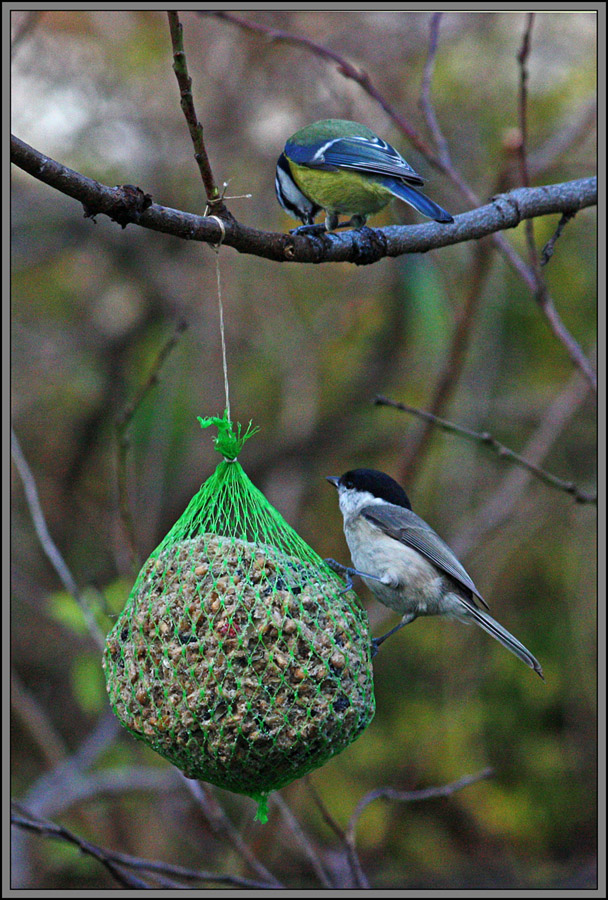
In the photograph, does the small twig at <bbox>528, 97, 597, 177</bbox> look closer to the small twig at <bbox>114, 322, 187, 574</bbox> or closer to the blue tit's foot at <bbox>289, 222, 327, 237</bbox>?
the blue tit's foot at <bbox>289, 222, 327, 237</bbox>

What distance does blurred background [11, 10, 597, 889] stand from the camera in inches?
226

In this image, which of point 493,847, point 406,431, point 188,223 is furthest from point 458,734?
point 188,223

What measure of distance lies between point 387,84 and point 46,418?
12.0 feet

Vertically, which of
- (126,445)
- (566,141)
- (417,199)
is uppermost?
(566,141)

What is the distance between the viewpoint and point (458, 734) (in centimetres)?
589

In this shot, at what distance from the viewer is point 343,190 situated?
3.09 m

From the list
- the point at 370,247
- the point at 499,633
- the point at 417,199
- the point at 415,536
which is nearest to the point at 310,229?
the point at 417,199

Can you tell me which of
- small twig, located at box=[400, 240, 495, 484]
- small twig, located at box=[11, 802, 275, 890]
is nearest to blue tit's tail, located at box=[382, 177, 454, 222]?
small twig, located at box=[400, 240, 495, 484]

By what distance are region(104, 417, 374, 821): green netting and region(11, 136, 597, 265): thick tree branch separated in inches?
21.3

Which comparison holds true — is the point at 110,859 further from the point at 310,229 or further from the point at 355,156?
the point at 355,156

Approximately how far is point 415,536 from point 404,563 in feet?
0.33

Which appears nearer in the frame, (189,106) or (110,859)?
(189,106)

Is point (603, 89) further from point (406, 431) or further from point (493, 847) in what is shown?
Result: point (493, 847)

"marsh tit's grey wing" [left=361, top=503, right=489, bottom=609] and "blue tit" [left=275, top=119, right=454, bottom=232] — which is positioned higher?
"blue tit" [left=275, top=119, right=454, bottom=232]
